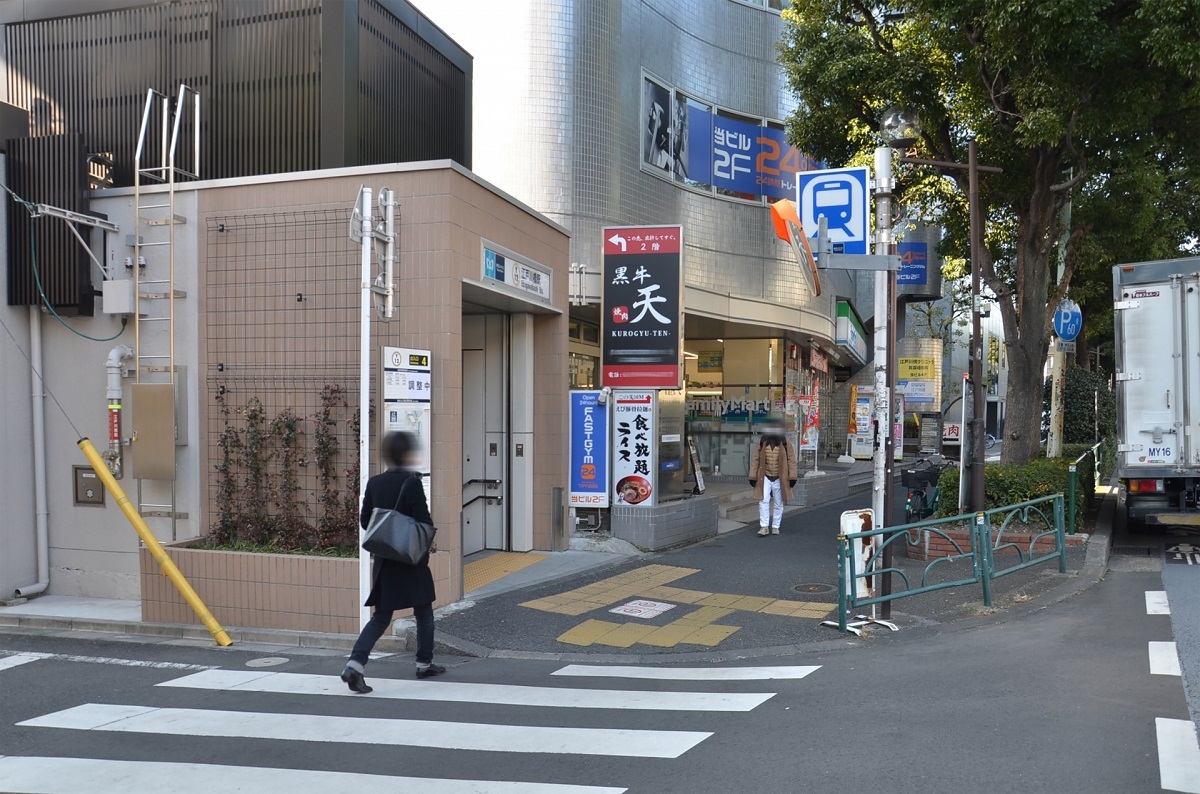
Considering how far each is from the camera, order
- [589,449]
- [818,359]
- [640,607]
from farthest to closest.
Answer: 1. [818,359]
2. [589,449]
3. [640,607]

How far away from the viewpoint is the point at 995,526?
11844 millimetres

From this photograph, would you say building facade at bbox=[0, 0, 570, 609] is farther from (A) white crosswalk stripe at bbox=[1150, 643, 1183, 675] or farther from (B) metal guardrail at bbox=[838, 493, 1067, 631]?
(A) white crosswalk stripe at bbox=[1150, 643, 1183, 675]

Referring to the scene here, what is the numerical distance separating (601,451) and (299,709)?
6655mm

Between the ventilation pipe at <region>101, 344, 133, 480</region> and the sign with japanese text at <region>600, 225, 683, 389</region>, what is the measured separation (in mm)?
5827

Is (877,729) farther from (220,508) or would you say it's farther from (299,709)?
(220,508)

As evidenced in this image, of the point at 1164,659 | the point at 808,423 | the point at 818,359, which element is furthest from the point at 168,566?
the point at 818,359

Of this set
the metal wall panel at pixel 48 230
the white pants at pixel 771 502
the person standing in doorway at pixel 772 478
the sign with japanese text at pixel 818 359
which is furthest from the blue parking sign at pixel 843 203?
the sign with japanese text at pixel 818 359

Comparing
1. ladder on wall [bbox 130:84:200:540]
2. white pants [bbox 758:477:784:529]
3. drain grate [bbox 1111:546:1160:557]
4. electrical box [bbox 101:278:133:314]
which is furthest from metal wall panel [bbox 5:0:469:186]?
drain grate [bbox 1111:546:1160:557]

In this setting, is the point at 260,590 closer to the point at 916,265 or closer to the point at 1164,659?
the point at 1164,659

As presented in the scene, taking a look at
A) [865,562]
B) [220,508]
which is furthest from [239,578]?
[865,562]

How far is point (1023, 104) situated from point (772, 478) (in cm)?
621

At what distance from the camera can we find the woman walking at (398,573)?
6680 mm

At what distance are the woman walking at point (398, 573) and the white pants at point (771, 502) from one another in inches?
324

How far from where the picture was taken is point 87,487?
1085 cm
